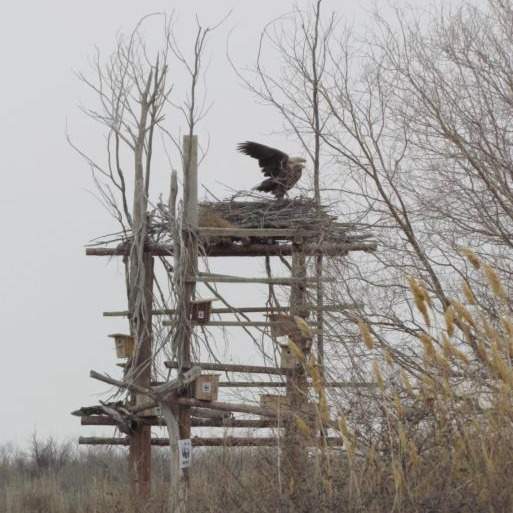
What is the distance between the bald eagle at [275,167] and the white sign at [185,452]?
2.15m

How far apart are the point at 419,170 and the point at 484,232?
0.73m

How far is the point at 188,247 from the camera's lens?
8789 millimetres

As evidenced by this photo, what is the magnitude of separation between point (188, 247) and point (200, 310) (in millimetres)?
540

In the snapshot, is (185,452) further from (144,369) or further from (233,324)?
(233,324)

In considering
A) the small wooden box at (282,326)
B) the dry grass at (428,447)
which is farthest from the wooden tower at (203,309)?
the dry grass at (428,447)

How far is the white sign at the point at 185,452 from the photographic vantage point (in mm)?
8336

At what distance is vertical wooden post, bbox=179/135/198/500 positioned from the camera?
28.3 feet

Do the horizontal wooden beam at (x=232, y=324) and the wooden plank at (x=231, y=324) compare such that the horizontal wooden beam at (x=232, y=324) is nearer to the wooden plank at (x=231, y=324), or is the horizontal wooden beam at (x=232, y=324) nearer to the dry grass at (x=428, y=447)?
the wooden plank at (x=231, y=324)

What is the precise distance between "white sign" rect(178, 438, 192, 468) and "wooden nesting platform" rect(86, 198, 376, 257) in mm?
1456

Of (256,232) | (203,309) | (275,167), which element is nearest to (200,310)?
(203,309)

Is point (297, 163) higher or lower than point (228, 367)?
higher

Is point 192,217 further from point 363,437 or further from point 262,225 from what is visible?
point 363,437

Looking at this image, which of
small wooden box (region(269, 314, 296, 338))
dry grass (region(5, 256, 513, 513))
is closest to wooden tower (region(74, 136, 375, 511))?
small wooden box (region(269, 314, 296, 338))

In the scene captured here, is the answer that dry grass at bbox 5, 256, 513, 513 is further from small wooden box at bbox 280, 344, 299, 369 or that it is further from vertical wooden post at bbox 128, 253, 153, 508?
vertical wooden post at bbox 128, 253, 153, 508
